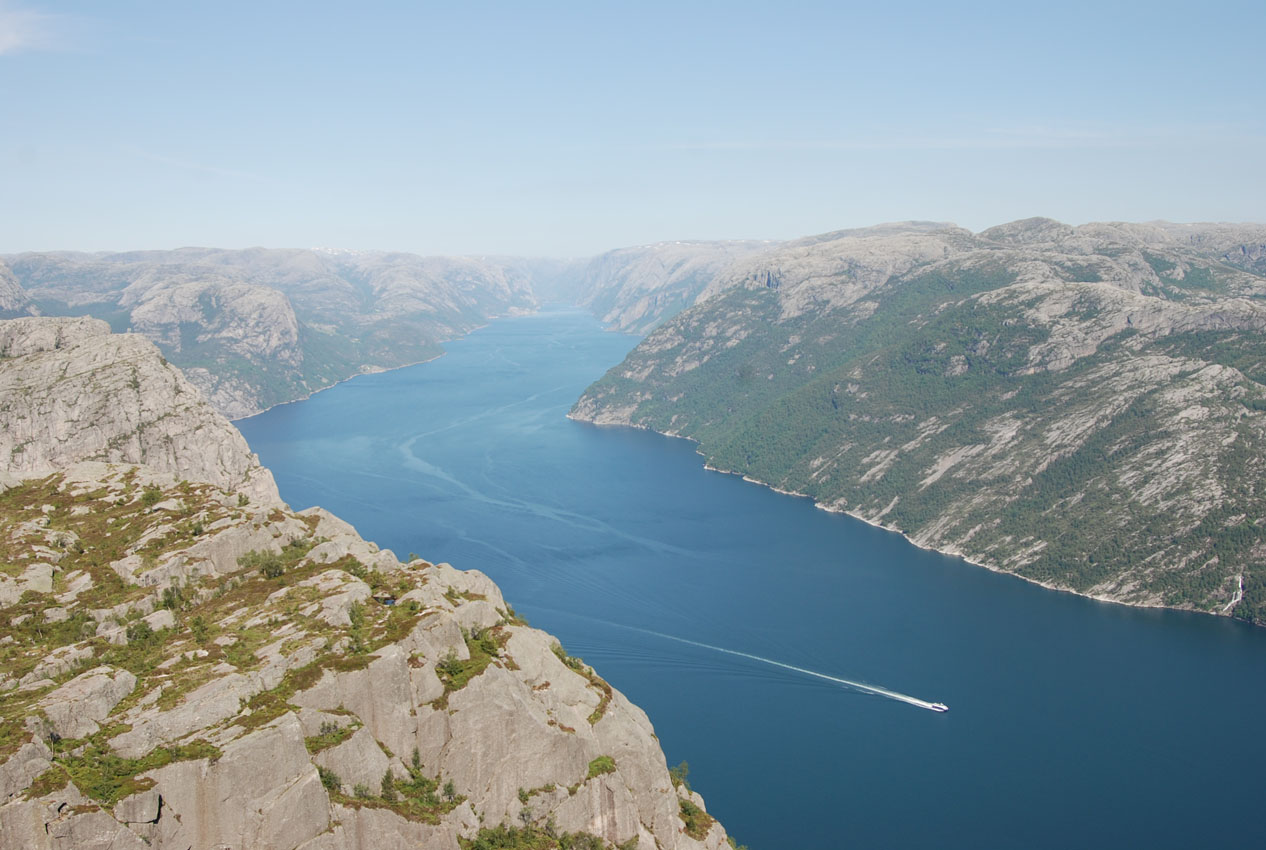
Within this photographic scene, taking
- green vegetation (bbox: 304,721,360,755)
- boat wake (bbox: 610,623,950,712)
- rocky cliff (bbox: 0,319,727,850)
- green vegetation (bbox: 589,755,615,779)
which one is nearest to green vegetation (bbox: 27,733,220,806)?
rocky cliff (bbox: 0,319,727,850)

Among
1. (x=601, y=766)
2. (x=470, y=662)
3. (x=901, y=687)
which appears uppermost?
(x=470, y=662)

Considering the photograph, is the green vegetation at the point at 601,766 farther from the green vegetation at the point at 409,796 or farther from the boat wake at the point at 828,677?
the boat wake at the point at 828,677

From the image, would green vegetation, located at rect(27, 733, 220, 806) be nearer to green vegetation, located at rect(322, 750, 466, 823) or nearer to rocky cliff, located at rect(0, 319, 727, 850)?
rocky cliff, located at rect(0, 319, 727, 850)

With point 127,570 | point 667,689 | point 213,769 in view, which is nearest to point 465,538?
point 667,689

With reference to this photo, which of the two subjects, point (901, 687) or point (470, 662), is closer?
point (470, 662)

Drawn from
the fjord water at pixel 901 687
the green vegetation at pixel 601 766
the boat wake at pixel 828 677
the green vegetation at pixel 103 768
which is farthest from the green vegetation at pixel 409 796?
the boat wake at pixel 828 677

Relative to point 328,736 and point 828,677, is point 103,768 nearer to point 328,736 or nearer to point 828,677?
point 328,736

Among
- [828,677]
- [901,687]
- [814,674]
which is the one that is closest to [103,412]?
[814,674]
